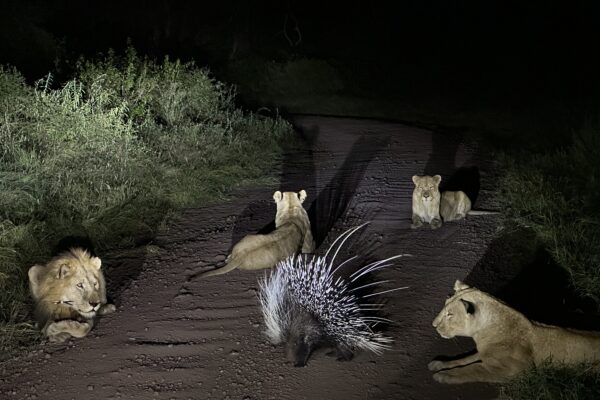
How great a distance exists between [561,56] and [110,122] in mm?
19237

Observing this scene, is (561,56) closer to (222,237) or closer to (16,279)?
(222,237)

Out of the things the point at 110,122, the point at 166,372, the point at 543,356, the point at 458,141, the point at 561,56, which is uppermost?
the point at 561,56

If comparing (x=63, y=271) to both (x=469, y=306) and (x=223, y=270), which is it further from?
(x=469, y=306)

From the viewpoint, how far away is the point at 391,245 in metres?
7.00

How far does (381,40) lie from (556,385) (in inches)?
997

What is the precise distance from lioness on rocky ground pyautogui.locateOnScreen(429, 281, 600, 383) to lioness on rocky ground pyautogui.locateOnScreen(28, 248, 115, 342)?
113 inches

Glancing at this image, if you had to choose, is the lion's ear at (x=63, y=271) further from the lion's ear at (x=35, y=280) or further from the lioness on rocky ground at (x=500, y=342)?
the lioness on rocky ground at (x=500, y=342)

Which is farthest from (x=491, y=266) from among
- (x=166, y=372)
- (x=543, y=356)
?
(x=166, y=372)

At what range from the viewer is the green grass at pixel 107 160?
21.9ft

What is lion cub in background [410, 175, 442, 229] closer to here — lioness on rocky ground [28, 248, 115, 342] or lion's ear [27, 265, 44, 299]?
lioness on rocky ground [28, 248, 115, 342]

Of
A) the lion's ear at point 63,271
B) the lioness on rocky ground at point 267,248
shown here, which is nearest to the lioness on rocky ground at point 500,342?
the lioness on rocky ground at point 267,248

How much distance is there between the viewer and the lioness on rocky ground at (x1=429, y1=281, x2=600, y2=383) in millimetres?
4227

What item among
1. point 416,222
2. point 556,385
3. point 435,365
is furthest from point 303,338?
point 416,222

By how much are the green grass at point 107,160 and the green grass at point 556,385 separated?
152 inches
